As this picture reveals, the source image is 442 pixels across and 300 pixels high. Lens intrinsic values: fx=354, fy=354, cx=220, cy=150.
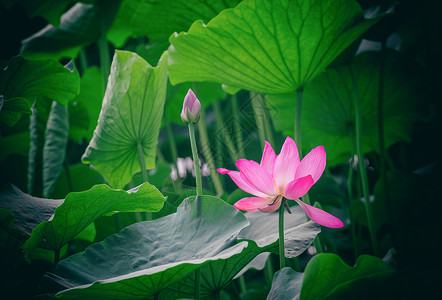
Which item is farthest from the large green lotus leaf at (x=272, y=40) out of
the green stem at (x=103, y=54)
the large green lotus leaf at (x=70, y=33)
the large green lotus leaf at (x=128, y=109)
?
the large green lotus leaf at (x=70, y=33)

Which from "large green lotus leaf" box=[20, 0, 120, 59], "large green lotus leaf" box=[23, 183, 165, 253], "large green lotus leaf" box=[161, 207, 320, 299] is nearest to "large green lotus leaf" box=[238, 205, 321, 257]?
"large green lotus leaf" box=[161, 207, 320, 299]

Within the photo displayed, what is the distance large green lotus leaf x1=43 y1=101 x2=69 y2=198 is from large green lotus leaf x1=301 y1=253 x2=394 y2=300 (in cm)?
62

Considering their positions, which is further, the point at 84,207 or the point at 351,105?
the point at 351,105

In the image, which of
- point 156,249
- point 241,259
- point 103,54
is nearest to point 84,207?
point 156,249

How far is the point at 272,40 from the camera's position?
604 millimetres

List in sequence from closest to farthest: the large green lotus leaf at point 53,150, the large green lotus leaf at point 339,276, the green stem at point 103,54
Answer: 1. the large green lotus leaf at point 339,276
2. the large green lotus leaf at point 53,150
3. the green stem at point 103,54

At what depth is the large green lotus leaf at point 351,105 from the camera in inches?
34.9

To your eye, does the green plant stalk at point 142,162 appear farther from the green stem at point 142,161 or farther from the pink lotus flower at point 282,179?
the pink lotus flower at point 282,179

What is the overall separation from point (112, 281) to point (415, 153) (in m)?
1.09

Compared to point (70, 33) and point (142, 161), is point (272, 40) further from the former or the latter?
point (70, 33)

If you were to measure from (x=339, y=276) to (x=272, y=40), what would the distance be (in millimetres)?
385

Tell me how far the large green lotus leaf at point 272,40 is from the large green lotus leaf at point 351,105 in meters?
0.25

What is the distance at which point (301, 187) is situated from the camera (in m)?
0.42

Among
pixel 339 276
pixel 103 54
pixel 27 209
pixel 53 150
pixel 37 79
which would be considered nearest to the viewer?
pixel 339 276
